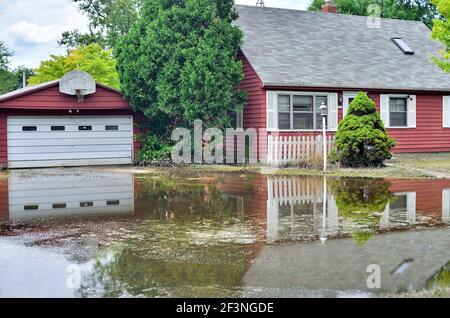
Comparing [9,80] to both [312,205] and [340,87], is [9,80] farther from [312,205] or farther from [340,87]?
[312,205]

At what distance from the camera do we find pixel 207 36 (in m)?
23.5

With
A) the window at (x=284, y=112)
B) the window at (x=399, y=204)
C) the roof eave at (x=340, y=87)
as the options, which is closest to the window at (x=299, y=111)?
the window at (x=284, y=112)

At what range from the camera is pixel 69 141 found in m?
24.6

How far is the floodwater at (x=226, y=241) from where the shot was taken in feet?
19.9

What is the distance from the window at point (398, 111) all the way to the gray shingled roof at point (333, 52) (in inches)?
32.5

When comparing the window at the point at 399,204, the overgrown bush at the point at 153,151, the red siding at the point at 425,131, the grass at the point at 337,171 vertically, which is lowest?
the window at the point at 399,204

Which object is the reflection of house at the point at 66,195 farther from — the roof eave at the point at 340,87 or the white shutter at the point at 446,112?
the white shutter at the point at 446,112

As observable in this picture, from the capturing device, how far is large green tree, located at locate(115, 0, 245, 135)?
2298cm

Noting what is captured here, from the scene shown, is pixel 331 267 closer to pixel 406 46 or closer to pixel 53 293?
pixel 53 293

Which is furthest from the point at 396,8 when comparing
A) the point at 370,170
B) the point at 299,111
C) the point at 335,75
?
the point at 370,170

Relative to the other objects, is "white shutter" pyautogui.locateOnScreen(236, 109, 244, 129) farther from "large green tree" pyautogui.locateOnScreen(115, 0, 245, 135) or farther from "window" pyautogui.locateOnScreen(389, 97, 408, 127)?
"window" pyautogui.locateOnScreen(389, 97, 408, 127)

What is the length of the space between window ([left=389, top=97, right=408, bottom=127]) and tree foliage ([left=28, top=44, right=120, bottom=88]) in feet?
69.9

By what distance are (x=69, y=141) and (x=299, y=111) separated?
929 centimetres

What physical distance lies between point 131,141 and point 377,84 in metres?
10.5
